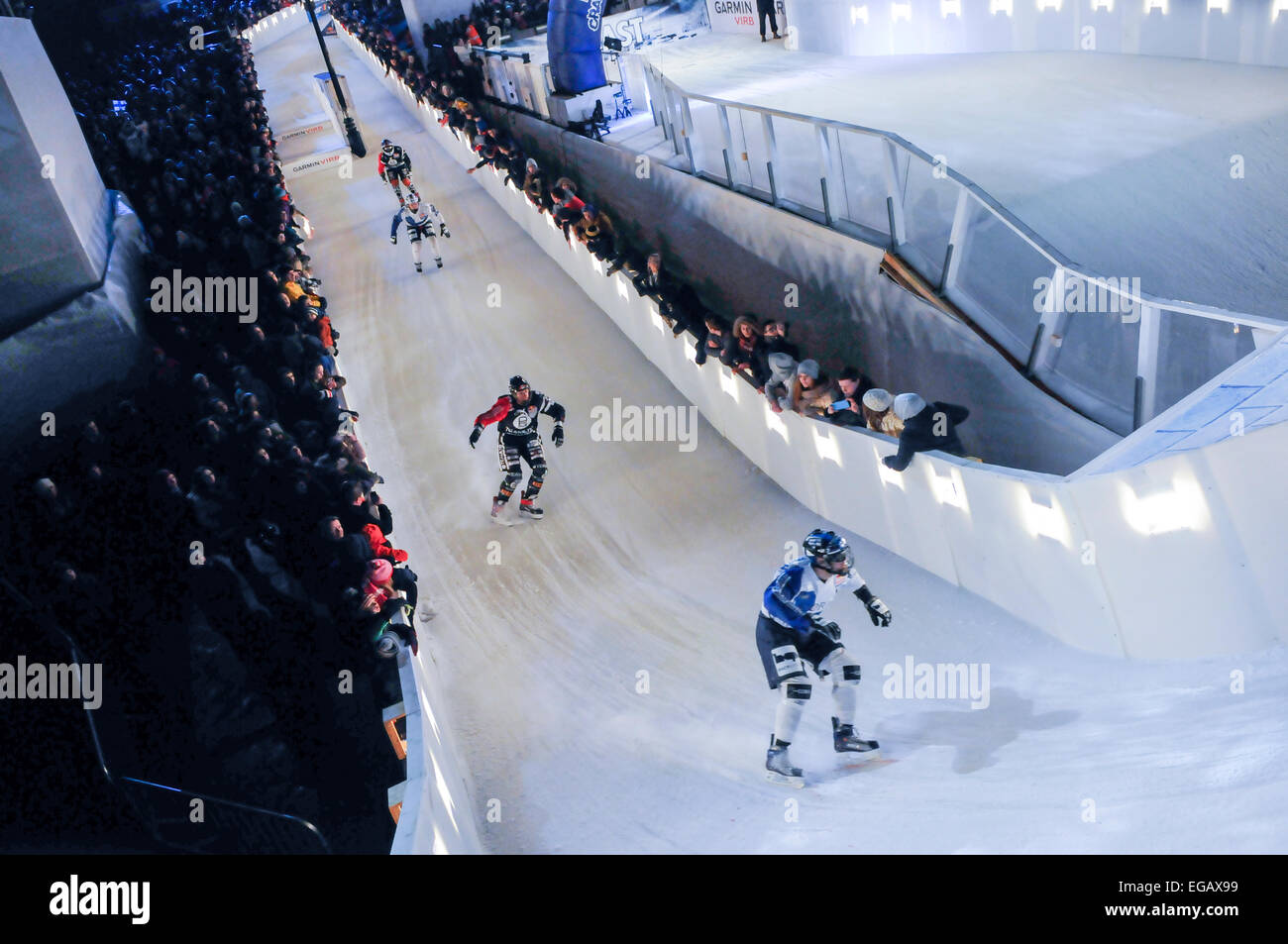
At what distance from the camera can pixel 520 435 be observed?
8141 mm

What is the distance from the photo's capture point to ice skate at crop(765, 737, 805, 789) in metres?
5.13

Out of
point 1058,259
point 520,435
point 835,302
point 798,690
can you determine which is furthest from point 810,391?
point 798,690

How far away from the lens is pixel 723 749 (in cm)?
561

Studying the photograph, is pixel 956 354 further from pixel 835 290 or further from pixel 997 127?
pixel 997 127

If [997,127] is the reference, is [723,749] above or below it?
below

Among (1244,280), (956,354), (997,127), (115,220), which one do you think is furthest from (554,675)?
(115,220)

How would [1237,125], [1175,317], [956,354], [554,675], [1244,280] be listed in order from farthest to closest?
1. [1237,125]
2. [956,354]
3. [554,675]
4. [1244,280]
5. [1175,317]

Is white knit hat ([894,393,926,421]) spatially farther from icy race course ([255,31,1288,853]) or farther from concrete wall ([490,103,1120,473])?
icy race course ([255,31,1288,853])

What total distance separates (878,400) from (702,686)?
7.43 feet

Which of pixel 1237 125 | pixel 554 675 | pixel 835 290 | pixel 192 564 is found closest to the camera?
pixel 192 564

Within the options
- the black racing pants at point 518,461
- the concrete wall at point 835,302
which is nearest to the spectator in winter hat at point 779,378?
the concrete wall at point 835,302

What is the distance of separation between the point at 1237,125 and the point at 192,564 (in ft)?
27.5
